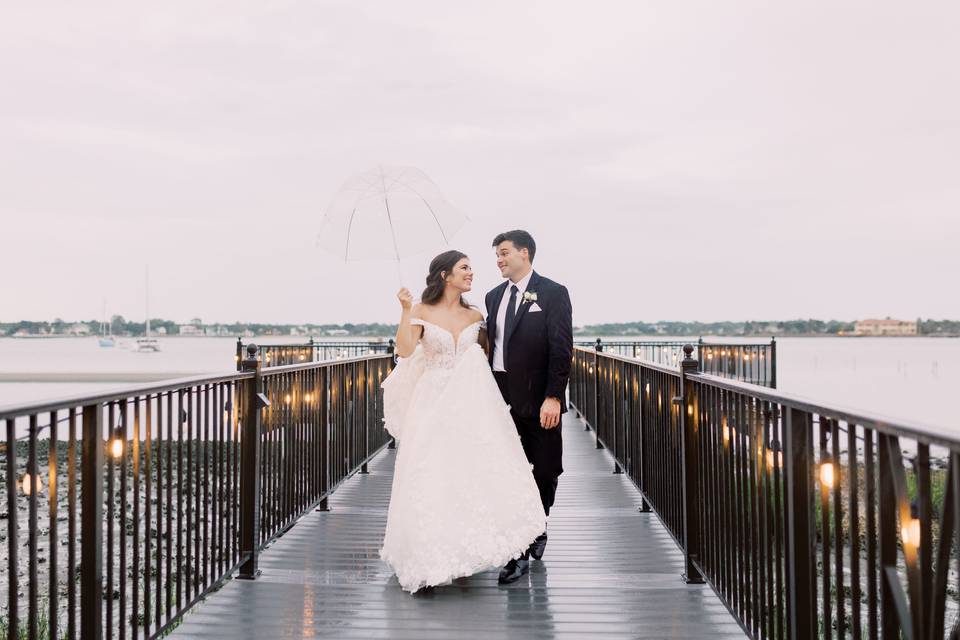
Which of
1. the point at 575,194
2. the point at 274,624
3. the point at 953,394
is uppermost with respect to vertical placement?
the point at 575,194

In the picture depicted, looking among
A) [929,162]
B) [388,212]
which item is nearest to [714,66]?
[388,212]

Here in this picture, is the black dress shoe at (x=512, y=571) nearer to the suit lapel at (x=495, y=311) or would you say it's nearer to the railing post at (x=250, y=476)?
the suit lapel at (x=495, y=311)

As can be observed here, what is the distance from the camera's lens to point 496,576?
3957mm

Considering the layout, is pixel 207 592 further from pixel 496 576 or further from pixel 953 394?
pixel 953 394

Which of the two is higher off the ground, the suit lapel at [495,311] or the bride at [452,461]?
the suit lapel at [495,311]

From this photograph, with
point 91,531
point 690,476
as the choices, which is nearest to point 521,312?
point 690,476

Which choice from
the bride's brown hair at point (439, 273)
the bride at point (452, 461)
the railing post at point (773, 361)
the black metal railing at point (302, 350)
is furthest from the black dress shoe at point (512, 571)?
the railing post at point (773, 361)

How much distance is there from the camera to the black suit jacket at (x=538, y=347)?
12.9 feet

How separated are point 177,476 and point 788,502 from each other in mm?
3235

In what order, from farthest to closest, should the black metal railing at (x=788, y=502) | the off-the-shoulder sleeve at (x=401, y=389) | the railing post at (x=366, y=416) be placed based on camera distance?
the railing post at (x=366, y=416)
the off-the-shoulder sleeve at (x=401, y=389)
the black metal railing at (x=788, y=502)

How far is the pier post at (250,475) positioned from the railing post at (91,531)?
55.3 inches

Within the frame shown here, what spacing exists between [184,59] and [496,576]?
58.7 metres

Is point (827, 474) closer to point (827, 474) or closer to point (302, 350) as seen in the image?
point (827, 474)

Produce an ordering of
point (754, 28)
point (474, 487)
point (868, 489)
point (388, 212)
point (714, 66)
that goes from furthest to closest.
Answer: point (714, 66)
point (754, 28)
point (388, 212)
point (474, 487)
point (868, 489)
